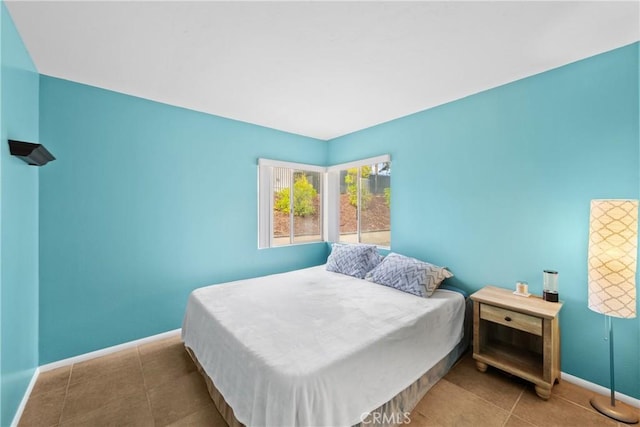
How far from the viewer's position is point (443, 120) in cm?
283

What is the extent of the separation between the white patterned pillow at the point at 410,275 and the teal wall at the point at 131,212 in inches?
70.5

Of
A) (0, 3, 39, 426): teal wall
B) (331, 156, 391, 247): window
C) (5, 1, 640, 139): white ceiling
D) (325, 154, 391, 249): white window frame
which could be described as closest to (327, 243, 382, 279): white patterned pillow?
(331, 156, 391, 247): window

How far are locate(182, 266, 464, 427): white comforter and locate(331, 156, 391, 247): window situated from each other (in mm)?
1217

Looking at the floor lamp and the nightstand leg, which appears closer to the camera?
the floor lamp

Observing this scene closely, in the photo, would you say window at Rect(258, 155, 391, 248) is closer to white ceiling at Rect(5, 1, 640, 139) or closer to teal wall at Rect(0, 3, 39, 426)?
white ceiling at Rect(5, 1, 640, 139)

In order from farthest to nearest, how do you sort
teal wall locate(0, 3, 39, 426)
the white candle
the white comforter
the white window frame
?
the white window frame, the white candle, teal wall locate(0, 3, 39, 426), the white comforter

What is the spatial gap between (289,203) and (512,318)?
2.98 metres

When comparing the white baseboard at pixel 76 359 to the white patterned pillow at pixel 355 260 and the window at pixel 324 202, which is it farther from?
the white patterned pillow at pixel 355 260

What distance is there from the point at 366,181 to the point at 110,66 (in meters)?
3.11

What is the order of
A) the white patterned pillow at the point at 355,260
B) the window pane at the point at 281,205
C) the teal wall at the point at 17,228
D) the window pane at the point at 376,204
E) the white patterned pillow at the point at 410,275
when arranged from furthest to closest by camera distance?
the window pane at the point at 281,205
the window pane at the point at 376,204
the white patterned pillow at the point at 355,260
the white patterned pillow at the point at 410,275
the teal wall at the point at 17,228

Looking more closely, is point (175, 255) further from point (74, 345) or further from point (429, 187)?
point (429, 187)

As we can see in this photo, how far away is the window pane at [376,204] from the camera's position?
351 centimetres

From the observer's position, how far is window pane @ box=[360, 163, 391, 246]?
11.5ft

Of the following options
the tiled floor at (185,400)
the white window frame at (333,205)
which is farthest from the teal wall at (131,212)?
the white window frame at (333,205)
